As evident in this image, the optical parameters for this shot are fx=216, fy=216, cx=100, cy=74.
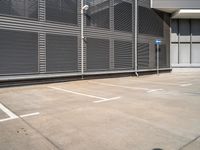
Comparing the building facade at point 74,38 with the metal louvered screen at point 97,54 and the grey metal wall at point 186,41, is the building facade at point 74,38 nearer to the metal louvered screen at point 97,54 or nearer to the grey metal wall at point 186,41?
the metal louvered screen at point 97,54

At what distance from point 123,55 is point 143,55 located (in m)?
2.60

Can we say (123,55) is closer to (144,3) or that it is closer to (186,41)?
(144,3)

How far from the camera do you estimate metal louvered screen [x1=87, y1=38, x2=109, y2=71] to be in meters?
13.7

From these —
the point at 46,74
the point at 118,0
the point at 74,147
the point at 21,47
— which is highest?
the point at 118,0

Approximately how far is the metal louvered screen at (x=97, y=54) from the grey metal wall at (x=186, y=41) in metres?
9.31

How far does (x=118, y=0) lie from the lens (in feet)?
50.7


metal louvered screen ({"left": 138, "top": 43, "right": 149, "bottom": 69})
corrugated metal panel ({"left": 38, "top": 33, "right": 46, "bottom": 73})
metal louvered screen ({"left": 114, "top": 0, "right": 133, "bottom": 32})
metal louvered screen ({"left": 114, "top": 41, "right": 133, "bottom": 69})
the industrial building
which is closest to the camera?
the industrial building

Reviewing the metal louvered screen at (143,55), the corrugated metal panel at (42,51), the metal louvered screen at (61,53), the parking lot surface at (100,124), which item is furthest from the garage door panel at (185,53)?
the parking lot surface at (100,124)

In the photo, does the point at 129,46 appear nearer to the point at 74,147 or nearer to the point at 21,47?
the point at 21,47

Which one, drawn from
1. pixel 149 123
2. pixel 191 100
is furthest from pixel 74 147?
pixel 191 100

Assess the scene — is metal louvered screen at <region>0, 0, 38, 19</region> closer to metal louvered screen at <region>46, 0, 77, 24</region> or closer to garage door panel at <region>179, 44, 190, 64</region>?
metal louvered screen at <region>46, 0, 77, 24</region>

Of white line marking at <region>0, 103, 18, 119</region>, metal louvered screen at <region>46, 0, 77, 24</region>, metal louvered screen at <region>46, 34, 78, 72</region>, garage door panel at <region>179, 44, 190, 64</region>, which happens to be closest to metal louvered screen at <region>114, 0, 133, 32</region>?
metal louvered screen at <region>46, 0, 77, 24</region>

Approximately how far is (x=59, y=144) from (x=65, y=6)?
34.0 ft

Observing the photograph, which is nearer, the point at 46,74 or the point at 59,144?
the point at 59,144
